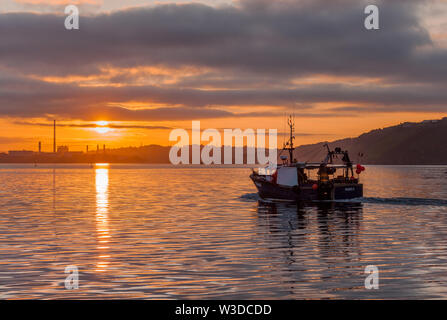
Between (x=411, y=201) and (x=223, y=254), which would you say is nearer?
(x=223, y=254)

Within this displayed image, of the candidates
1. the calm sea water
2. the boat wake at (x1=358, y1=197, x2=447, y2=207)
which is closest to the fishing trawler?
the boat wake at (x1=358, y1=197, x2=447, y2=207)

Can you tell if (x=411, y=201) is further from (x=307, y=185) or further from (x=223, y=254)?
(x=223, y=254)

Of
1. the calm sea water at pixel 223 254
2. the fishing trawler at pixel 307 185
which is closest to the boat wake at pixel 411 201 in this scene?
the fishing trawler at pixel 307 185

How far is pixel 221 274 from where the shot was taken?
2348cm

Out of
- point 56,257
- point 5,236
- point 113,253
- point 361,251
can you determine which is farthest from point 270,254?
point 5,236

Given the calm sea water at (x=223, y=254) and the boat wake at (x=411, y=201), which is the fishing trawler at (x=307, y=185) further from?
the calm sea water at (x=223, y=254)

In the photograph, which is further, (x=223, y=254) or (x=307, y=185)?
(x=307, y=185)

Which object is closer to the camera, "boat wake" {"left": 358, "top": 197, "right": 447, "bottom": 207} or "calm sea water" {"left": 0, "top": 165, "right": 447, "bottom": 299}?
"calm sea water" {"left": 0, "top": 165, "right": 447, "bottom": 299}

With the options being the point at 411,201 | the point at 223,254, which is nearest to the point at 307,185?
the point at 411,201

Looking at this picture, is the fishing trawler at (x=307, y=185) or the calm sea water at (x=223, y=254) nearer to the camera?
the calm sea water at (x=223, y=254)

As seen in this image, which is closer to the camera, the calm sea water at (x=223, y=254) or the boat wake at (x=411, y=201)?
the calm sea water at (x=223, y=254)

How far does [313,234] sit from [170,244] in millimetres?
10728

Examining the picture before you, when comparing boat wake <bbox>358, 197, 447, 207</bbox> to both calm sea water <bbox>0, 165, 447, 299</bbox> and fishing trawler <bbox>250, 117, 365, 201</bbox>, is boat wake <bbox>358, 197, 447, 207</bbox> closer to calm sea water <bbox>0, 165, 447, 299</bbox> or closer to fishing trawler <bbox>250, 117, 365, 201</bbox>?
fishing trawler <bbox>250, 117, 365, 201</bbox>
